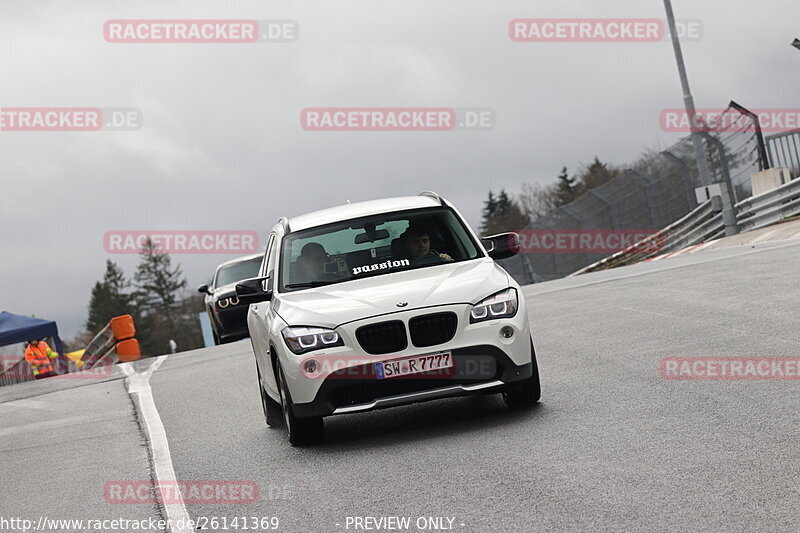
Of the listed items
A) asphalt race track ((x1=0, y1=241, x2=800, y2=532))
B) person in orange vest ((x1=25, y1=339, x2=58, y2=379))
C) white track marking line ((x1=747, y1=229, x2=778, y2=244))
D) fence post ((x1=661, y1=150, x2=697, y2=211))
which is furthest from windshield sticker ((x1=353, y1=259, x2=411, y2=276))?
fence post ((x1=661, y1=150, x2=697, y2=211))

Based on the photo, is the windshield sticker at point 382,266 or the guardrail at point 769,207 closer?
the windshield sticker at point 382,266

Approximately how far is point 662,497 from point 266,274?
17.8ft

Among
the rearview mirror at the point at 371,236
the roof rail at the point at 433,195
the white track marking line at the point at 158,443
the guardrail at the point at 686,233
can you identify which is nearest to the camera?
the white track marking line at the point at 158,443

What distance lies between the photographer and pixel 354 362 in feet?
26.9

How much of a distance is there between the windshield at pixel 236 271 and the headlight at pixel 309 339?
1737cm

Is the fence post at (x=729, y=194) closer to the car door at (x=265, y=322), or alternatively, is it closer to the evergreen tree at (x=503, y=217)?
the car door at (x=265, y=322)

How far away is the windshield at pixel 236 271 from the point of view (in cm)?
2580

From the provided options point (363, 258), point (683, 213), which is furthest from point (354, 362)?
point (683, 213)

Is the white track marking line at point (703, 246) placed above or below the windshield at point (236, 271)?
below

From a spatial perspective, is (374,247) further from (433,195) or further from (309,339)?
(309,339)

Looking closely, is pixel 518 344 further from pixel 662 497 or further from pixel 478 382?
pixel 662 497

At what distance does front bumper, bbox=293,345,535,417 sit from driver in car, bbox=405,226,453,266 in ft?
4.08
